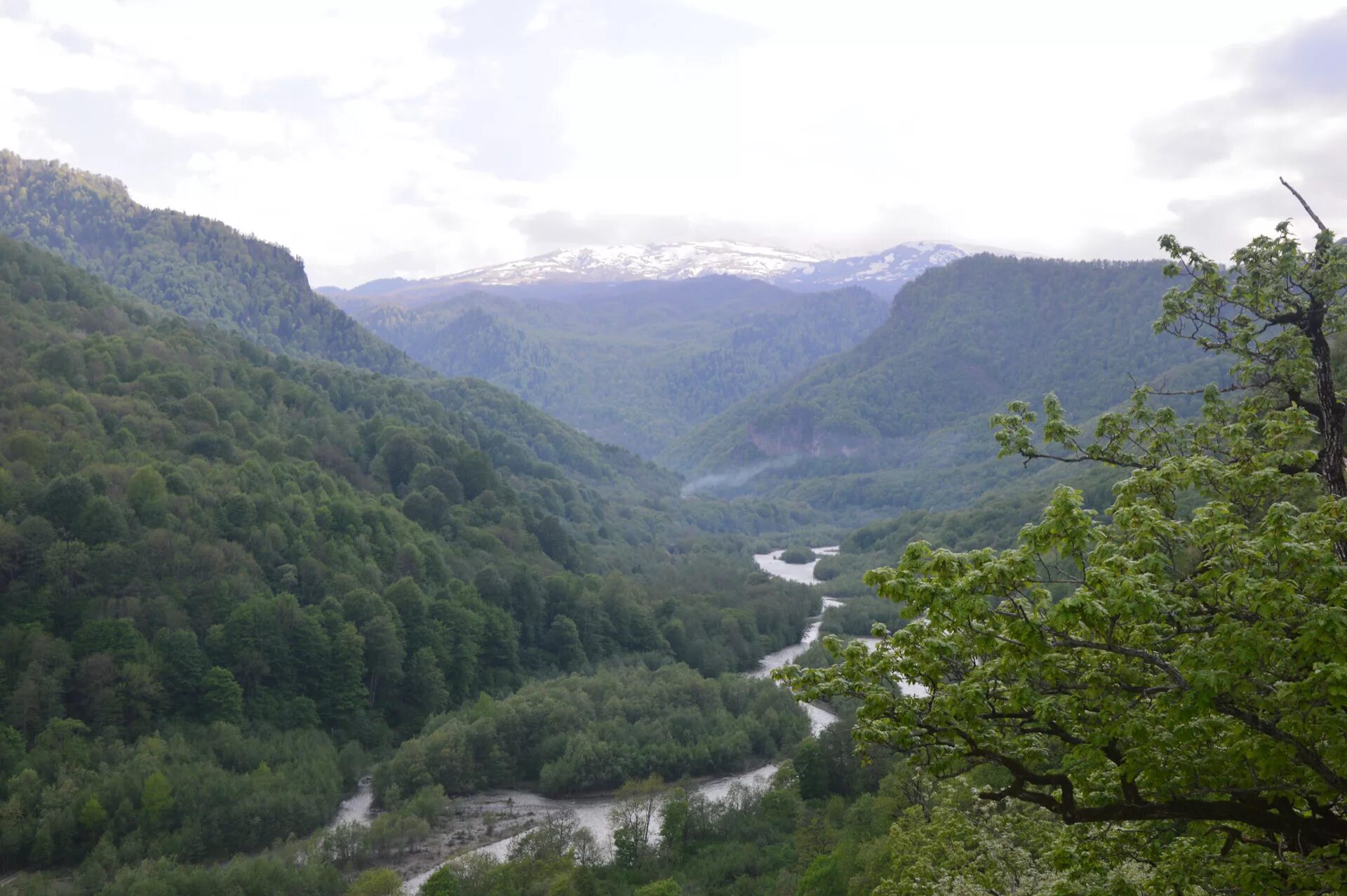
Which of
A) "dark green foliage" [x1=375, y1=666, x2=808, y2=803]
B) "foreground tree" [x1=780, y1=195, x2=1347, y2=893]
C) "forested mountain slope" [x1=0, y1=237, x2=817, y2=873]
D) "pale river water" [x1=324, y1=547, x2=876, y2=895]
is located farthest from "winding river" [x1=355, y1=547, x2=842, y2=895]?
"foreground tree" [x1=780, y1=195, x2=1347, y2=893]

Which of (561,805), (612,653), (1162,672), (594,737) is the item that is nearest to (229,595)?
(594,737)

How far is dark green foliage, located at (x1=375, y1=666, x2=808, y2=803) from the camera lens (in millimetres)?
83125

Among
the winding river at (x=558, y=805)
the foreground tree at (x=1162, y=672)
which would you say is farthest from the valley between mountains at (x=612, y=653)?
the winding river at (x=558, y=805)

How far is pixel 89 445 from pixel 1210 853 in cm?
10383

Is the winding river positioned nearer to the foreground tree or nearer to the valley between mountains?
the valley between mountains

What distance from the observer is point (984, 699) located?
13664mm

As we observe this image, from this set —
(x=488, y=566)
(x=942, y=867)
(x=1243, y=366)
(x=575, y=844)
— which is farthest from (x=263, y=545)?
(x=1243, y=366)

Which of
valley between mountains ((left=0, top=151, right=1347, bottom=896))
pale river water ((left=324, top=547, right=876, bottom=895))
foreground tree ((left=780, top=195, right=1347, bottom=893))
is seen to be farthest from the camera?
pale river water ((left=324, top=547, right=876, bottom=895))

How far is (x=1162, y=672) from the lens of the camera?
14.0 metres

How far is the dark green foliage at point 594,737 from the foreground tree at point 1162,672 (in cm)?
7094

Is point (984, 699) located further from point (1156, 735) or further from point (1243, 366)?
point (1243, 366)

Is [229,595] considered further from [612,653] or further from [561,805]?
[612,653]

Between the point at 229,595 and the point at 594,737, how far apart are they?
117ft

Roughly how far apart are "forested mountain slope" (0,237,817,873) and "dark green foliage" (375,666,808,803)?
10.6 feet
